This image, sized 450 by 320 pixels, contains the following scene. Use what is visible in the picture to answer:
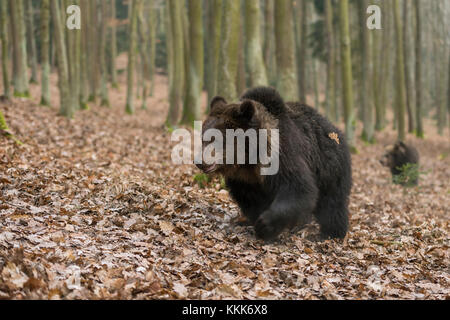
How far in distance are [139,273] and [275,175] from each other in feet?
7.80

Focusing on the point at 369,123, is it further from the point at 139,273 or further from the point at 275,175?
the point at 139,273

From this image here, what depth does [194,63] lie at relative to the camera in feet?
50.9

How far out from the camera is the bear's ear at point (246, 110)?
18.3 feet

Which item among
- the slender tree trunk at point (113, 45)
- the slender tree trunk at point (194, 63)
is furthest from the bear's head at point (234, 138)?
the slender tree trunk at point (113, 45)

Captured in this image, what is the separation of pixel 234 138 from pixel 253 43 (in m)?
6.29

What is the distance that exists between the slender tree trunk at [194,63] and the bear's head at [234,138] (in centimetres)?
1005

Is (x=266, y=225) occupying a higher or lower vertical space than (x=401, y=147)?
higher

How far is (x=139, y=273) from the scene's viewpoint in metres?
4.50

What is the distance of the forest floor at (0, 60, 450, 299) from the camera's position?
4.25 metres

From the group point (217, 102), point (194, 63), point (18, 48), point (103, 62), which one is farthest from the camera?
point (103, 62)

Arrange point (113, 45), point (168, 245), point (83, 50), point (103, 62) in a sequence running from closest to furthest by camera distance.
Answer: point (168, 245) → point (83, 50) → point (103, 62) → point (113, 45)

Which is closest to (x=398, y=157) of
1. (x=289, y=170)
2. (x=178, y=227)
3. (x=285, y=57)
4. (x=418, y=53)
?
(x=285, y=57)

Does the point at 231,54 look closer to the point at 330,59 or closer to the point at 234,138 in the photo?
the point at 234,138
